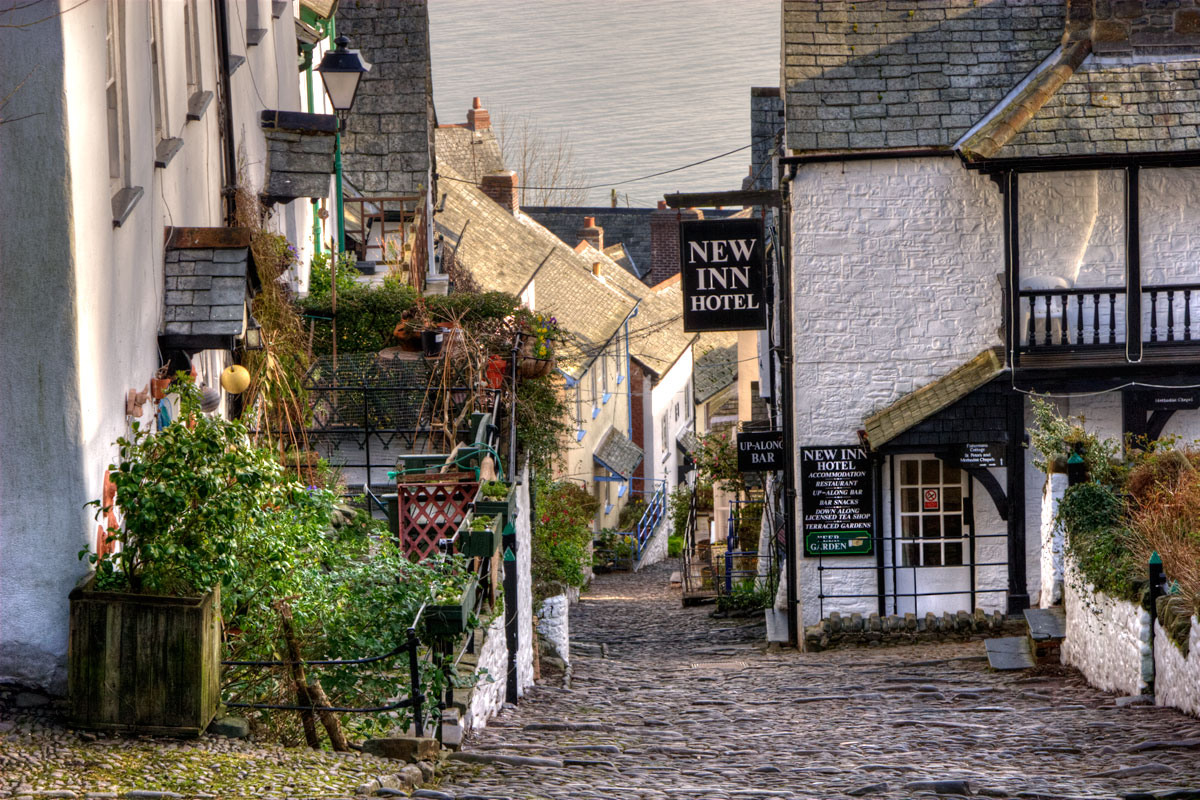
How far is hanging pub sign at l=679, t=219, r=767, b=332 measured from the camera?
58.3 ft

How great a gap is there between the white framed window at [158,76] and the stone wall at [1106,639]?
A: 25.1 ft

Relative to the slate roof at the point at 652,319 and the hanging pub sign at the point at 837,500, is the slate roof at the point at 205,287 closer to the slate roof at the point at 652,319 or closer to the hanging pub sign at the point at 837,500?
the hanging pub sign at the point at 837,500

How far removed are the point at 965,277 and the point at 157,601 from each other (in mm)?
12578

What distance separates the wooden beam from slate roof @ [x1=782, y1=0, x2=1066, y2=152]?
1214mm

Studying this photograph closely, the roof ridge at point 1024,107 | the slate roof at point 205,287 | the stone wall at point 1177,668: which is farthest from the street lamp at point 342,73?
the stone wall at point 1177,668

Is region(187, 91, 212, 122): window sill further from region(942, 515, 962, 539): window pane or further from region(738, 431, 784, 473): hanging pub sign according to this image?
region(942, 515, 962, 539): window pane

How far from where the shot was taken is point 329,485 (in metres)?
11.3

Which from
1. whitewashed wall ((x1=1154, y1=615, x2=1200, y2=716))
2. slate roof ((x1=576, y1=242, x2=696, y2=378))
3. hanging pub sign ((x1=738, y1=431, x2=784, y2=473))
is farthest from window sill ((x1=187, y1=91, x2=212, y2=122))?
slate roof ((x1=576, y1=242, x2=696, y2=378))

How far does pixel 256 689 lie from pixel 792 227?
1126cm

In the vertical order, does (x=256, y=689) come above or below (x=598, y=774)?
above

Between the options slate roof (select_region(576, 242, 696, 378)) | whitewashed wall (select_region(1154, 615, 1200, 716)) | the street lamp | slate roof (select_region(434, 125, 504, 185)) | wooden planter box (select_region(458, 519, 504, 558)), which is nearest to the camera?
whitewashed wall (select_region(1154, 615, 1200, 716))

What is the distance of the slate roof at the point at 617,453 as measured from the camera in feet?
117

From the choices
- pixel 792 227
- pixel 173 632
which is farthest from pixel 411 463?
pixel 792 227

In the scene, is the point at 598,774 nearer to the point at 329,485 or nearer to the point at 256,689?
the point at 256,689
